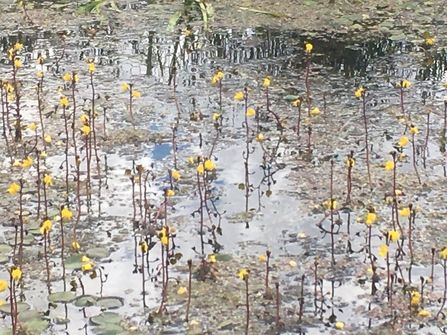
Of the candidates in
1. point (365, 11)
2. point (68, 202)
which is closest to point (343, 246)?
point (68, 202)

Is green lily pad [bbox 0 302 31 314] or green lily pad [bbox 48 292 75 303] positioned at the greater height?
green lily pad [bbox 48 292 75 303]

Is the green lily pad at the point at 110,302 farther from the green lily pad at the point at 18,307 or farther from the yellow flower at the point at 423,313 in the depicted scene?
the yellow flower at the point at 423,313

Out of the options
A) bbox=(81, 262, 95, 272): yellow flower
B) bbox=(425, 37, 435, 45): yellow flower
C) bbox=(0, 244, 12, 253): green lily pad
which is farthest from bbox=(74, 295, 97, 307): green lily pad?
bbox=(425, 37, 435, 45): yellow flower

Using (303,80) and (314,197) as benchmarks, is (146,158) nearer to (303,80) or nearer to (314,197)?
(314,197)

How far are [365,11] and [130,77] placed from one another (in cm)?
242

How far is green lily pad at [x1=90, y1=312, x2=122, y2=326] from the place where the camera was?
2.61 meters

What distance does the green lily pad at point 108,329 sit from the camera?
8.41 ft

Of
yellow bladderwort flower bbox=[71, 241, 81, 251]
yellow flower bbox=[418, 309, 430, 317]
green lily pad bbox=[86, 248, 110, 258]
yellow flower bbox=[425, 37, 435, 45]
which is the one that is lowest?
yellow flower bbox=[418, 309, 430, 317]

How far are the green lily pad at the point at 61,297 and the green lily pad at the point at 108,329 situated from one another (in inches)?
7.9

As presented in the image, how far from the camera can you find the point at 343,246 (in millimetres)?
3104

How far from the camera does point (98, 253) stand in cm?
306

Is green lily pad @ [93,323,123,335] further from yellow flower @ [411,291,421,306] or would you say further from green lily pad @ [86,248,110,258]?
yellow flower @ [411,291,421,306]

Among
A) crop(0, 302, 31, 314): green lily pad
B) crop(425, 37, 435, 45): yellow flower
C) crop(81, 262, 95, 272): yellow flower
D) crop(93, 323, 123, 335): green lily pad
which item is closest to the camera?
crop(93, 323, 123, 335): green lily pad

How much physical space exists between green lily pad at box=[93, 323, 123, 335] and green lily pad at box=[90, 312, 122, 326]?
0.02 meters
